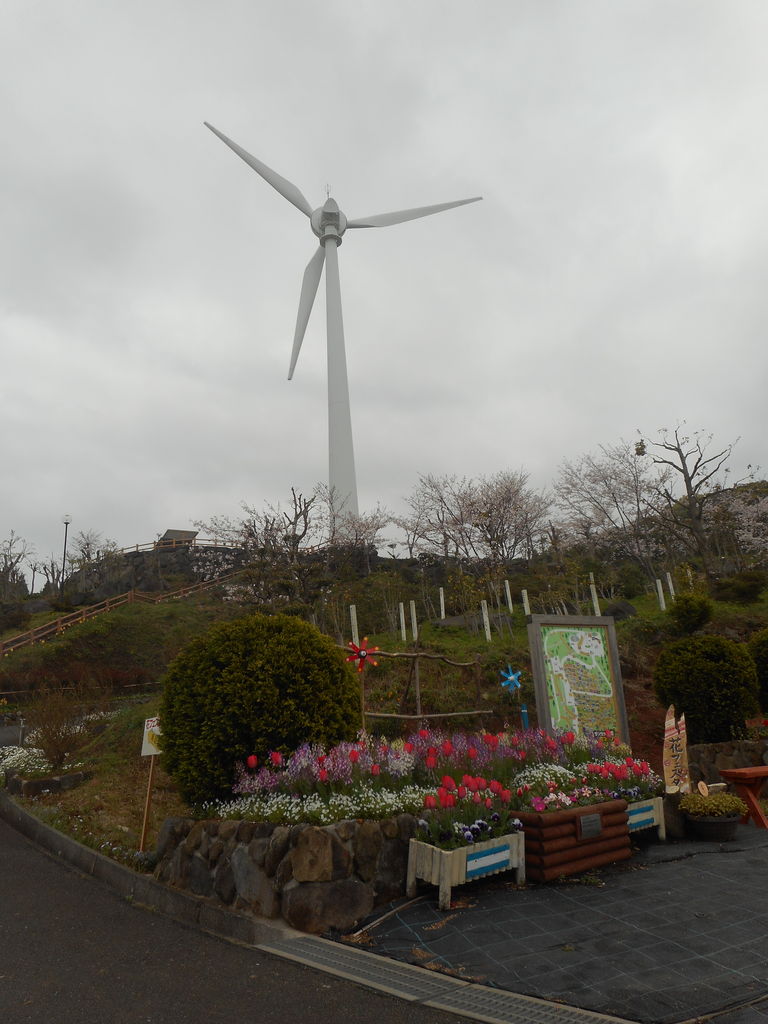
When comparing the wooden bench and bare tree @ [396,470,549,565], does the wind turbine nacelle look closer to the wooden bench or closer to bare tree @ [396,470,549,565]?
bare tree @ [396,470,549,565]

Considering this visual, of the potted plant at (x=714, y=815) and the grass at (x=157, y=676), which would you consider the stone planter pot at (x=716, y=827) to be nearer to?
the potted plant at (x=714, y=815)

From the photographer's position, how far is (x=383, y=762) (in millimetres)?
6617

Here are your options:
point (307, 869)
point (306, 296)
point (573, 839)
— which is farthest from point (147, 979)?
point (306, 296)

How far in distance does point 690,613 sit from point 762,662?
16.8 feet

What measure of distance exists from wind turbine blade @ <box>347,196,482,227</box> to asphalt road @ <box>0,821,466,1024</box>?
37.2 metres

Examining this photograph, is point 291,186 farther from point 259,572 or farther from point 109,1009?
point 109,1009

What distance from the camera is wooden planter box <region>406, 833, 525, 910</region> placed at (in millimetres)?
5062

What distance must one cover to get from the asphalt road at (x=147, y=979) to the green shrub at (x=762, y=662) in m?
10.2

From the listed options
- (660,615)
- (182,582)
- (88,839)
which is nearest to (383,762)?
(88,839)

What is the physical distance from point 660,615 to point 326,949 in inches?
700

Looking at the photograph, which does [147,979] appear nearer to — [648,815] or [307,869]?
[307,869]

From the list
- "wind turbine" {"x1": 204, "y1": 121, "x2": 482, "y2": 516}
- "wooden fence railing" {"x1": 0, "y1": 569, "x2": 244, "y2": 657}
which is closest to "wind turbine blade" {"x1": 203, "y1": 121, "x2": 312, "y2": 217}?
"wind turbine" {"x1": 204, "y1": 121, "x2": 482, "y2": 516}

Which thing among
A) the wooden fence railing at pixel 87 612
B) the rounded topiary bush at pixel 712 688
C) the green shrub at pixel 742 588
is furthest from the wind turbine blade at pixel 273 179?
the rounded topiary bush at pixel 712 688

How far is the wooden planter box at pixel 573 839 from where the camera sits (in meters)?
5.65
